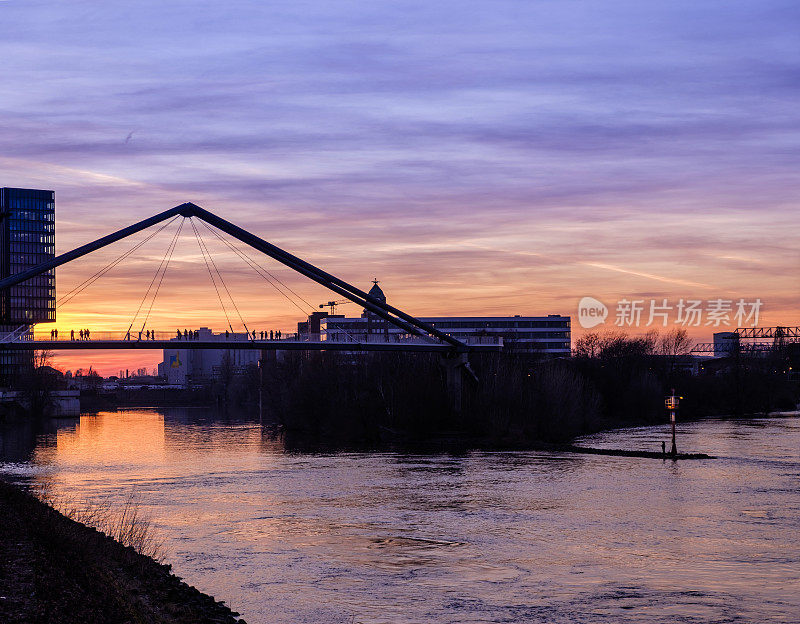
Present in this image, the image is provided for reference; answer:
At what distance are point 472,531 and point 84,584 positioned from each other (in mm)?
14723

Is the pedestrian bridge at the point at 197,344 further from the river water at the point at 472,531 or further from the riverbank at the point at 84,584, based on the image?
the riverbank at the point at 84,584

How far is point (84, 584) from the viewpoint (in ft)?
61.3

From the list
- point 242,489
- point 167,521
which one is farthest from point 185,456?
point 167,521

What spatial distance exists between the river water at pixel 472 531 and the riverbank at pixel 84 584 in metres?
1.28

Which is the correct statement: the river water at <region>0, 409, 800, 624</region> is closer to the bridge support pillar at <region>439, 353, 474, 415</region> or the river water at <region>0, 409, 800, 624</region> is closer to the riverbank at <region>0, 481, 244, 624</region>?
the riverbank at <region>0, 481, 244, 624</region>

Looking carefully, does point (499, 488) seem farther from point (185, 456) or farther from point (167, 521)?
point (185, 456)

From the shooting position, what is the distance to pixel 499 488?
4206cm

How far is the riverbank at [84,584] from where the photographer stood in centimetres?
1662

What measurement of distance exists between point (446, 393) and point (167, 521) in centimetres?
4737

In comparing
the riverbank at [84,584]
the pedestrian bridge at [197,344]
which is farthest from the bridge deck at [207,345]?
the riverbank at [84,584]

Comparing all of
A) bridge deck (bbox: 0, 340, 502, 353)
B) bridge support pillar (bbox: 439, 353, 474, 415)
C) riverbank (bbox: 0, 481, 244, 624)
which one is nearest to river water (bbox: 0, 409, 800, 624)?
riverbank (bbox: 0, 481, 244, 624)

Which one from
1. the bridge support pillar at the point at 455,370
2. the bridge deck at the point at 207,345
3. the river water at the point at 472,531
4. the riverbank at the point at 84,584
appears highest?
the bridge deck at the point at 207,345

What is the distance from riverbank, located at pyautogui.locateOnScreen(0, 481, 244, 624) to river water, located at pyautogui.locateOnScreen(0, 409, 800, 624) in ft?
4.21

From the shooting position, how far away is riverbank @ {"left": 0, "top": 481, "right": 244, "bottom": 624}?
16625mm
